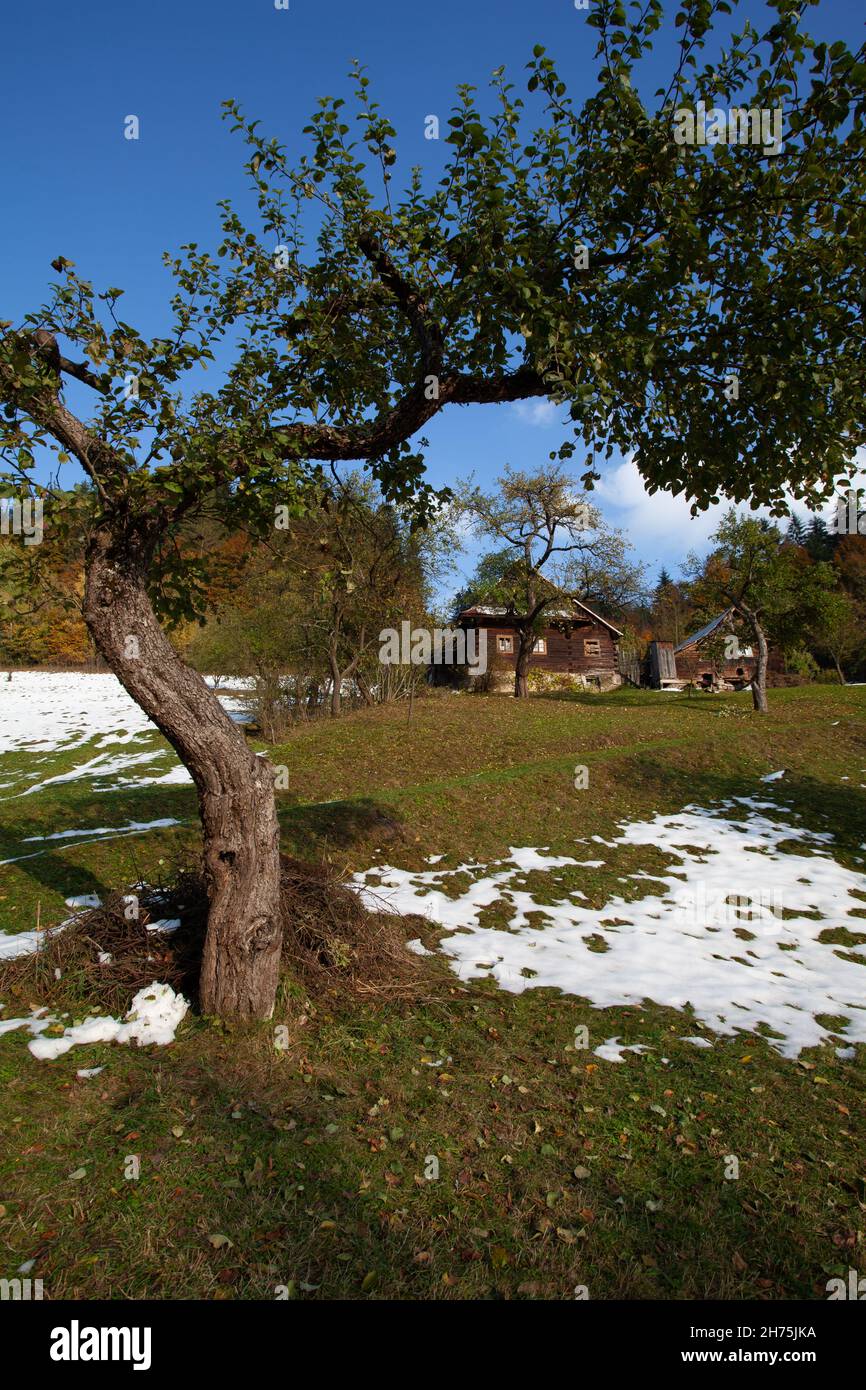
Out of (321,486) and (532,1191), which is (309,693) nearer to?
(321,486)

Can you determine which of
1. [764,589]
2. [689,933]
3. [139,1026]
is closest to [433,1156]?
[139,1026]

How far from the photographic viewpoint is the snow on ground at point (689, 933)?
6922 millimetres

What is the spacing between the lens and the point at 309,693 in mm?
28609

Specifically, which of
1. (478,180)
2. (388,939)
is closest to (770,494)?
(478,180)

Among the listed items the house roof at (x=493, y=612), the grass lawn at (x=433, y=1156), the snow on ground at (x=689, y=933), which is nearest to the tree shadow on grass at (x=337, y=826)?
the snow on ground at (x=689, y=933)

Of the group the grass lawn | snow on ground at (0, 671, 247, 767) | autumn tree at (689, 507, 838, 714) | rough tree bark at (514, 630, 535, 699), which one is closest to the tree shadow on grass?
the grass lawn

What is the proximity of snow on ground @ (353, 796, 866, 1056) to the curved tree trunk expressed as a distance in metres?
2.39

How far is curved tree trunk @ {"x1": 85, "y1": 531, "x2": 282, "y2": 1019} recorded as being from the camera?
5.48 metres

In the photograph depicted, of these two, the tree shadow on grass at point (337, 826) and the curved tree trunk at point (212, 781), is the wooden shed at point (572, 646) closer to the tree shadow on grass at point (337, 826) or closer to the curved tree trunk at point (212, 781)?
the tree shadow on grass at point (337, 826)

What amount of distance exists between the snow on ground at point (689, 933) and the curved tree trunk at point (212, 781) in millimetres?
2388

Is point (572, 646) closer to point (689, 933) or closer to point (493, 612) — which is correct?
point (493, 612)

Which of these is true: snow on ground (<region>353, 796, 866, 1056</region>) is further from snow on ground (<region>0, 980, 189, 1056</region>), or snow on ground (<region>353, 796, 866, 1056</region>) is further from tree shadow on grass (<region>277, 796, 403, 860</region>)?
snow on ground (<region>0, 980, 189, 1056</region>)
